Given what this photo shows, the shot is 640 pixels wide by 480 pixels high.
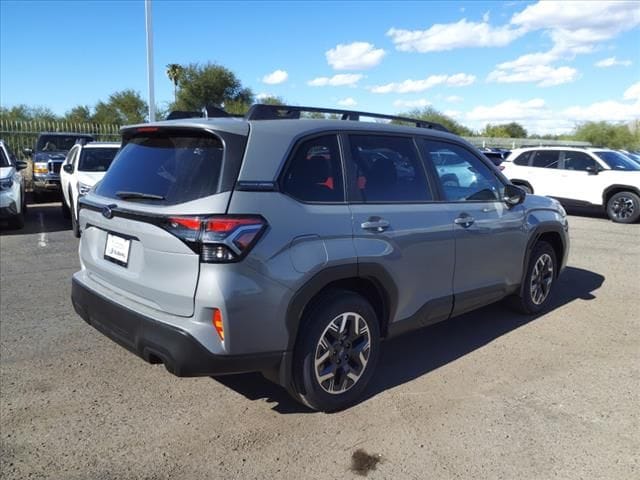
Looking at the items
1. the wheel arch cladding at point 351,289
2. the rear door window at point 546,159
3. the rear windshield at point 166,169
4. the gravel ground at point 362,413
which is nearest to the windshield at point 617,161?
the rear door window at point 546,159

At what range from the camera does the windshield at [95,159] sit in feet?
32.5

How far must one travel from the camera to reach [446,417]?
3.38 m

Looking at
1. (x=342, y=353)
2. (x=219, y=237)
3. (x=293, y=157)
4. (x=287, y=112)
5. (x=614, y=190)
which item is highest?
(x=287, y=112)

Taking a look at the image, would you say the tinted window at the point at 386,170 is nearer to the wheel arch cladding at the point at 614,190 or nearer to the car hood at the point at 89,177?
the car hood at the point at 89,177

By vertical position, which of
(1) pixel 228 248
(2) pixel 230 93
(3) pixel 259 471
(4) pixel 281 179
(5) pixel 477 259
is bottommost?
(3) pixel 259 471

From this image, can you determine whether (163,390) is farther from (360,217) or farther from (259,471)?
(360,217)

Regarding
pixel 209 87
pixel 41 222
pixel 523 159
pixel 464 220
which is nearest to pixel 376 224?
pixel 464 220

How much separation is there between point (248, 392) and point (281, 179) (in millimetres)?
1601

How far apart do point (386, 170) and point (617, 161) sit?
38.0 ft

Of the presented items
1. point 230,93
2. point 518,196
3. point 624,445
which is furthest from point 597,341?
point 230,93

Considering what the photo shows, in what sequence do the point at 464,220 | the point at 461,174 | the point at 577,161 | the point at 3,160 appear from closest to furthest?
1. the point at 464,220
2. the point at 461,174
3. the point at 3,160
4. the point at 577,161

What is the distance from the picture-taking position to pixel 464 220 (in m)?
4.12

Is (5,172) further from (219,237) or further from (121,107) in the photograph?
(121,107)

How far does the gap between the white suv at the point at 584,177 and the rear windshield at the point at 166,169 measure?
10.5 m
